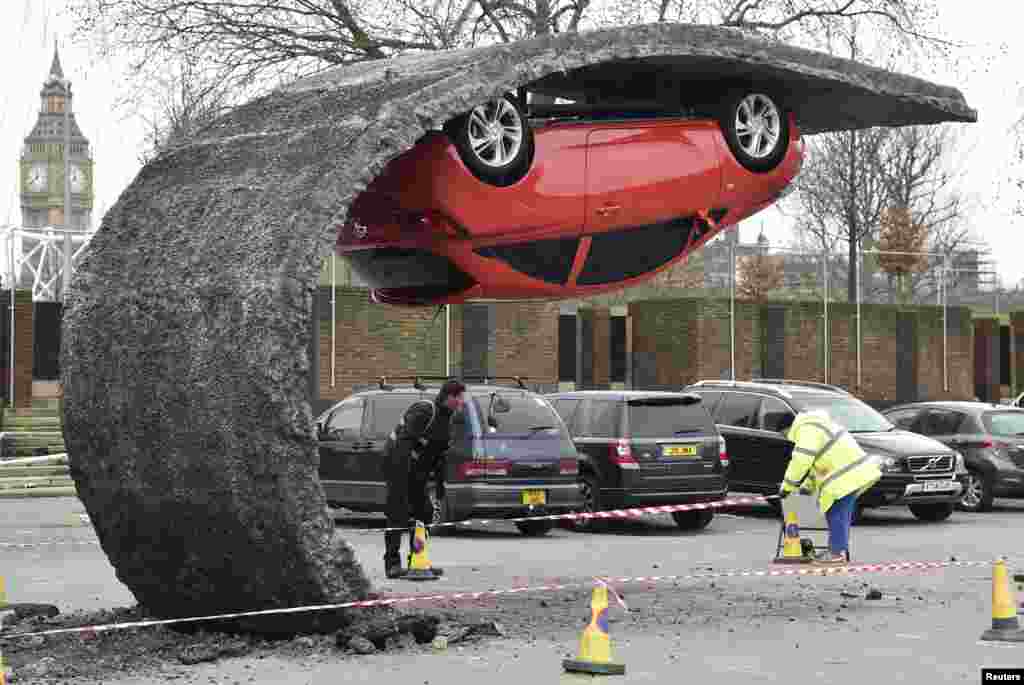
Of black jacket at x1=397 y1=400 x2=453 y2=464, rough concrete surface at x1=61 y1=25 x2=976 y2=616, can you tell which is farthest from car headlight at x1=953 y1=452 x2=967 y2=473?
rough concrete surface at x1=61 y1=25 x2=976 y2=616

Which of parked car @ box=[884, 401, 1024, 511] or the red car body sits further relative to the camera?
parked car @ box=[884, 401, 1024, 511]

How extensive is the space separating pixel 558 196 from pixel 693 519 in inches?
401

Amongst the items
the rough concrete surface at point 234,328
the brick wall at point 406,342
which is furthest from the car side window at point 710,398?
the rough concrete surface at point 234,328

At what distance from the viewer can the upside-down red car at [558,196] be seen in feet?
39.6

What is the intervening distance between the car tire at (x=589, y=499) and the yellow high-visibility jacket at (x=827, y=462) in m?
5.70

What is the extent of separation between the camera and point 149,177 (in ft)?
38.3

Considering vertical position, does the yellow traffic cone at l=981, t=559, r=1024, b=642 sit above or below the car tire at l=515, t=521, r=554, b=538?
above

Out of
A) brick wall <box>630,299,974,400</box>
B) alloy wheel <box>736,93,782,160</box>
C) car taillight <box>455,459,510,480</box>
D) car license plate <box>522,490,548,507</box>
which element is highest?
alloy wheel <box>736,93,782,160</box>

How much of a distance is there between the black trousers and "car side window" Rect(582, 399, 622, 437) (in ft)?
20.2

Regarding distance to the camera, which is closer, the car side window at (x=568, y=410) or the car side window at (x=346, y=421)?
the car side window at (x=346, y=421)

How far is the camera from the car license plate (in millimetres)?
19734

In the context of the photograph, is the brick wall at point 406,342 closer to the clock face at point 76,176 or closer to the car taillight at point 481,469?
the clock face at point 76,176

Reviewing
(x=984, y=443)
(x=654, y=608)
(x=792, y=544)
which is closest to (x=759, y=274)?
(x=984, y=443)

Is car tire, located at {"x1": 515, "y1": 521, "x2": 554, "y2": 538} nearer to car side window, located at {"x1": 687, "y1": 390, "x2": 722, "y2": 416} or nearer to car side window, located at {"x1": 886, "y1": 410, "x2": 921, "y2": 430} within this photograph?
car side window, located at {"x1": 687, "y1": 390, "x2": 722, "y2": 416}
